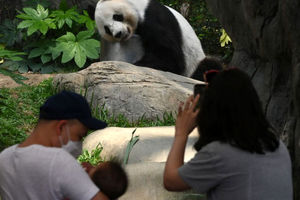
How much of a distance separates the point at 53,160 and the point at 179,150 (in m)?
0.72

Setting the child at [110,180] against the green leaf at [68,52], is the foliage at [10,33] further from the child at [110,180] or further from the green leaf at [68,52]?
the child at [110,180]

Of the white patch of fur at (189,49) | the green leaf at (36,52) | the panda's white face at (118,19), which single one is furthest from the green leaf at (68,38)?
the white patch of fur at (189,49)

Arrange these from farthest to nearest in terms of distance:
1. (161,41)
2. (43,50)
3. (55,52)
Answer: (43,50)
(55,52)
(161,41)

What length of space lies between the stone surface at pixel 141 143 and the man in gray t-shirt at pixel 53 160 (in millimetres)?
1632

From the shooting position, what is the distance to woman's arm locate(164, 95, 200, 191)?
236 centimetres

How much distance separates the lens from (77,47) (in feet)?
28.2

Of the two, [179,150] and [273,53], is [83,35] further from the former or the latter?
[179,150]

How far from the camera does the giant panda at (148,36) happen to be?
23.8 ft

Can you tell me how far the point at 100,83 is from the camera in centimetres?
586

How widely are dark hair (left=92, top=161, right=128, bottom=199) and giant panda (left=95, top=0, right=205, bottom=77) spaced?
5.02 meters

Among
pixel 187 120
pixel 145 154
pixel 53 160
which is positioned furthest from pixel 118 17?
pixel 53 160

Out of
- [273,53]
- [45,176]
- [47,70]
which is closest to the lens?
[45,176]

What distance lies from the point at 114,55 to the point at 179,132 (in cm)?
537

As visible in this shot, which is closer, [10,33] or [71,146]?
[71,146]
